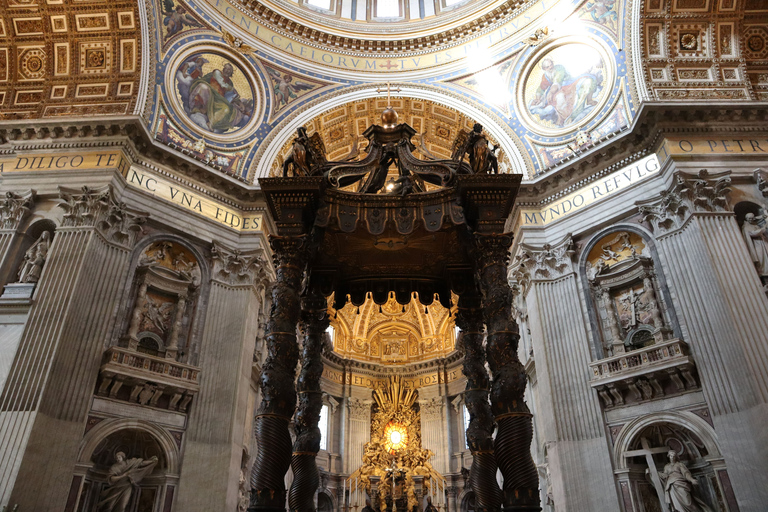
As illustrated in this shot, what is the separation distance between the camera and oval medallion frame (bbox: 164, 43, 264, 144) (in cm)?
1287

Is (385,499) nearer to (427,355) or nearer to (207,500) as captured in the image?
(427,355)

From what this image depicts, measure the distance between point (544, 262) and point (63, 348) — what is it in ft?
32.2

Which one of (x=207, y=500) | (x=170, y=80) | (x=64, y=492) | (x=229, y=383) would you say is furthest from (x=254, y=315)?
(x=170, y=80)

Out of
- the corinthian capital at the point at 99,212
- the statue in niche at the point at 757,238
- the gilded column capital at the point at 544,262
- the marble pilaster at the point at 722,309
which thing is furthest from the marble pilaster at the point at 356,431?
the statue in niche at the point at 757,238

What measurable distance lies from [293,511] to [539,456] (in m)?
7.62

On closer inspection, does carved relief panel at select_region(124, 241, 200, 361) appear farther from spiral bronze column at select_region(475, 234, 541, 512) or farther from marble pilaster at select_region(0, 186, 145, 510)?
spiral bronze column at select_region(475, 234, 541, 512)

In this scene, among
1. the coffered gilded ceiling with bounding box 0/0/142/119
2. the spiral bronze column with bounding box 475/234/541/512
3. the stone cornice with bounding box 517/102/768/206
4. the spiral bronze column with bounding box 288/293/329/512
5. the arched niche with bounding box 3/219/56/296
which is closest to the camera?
the spiral bronze column with bounding box 475/234/541/512

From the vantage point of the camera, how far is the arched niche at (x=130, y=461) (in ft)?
29.4

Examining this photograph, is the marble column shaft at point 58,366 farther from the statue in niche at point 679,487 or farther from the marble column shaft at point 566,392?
the statue in niche at point 679,487

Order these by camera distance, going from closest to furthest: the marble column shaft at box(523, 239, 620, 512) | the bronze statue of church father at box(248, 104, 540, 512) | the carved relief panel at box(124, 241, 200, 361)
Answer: the bronze statue of church father at box(248, 104, 540, 512)
the marble column shaft at box(523, 239, 620, 512)
the carved relief panel at box(124, 241, 200, 361)

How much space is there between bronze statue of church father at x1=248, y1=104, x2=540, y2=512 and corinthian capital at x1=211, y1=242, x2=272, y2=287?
15.7 feet

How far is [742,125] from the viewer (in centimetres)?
1083

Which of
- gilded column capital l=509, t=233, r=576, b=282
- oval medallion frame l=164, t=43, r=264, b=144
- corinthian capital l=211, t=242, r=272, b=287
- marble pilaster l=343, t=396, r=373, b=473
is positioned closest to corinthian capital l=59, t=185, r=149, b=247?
corinthian capital l=211, t=242, r=272, b=287

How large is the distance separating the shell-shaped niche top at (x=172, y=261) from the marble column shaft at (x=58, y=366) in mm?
640
